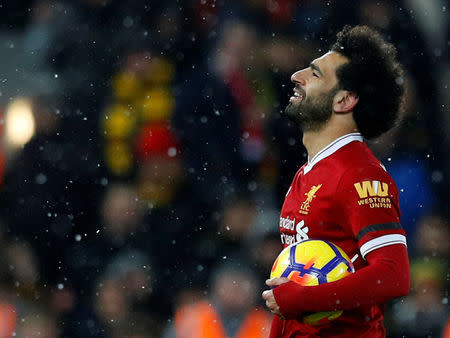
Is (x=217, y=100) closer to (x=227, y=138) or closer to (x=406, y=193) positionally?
(x=227, y=138)

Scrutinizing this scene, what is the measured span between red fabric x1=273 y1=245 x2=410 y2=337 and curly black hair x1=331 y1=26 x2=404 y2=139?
0.53m

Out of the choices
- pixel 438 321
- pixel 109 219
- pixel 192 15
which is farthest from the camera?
pixel 192 15

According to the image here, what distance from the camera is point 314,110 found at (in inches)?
91.6

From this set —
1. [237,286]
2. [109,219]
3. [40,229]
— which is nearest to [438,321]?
[237,286]

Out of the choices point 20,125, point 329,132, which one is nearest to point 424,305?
point 329,132

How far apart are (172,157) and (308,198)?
2211mm

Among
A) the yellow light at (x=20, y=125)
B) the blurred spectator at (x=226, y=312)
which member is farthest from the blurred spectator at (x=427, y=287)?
the yellow light at (x=20, y=125)

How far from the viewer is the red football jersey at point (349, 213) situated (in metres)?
2.03

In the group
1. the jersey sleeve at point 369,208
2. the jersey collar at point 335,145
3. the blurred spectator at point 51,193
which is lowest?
the jersey sleeve at point 369,208

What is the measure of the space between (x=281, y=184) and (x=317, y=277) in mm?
2242

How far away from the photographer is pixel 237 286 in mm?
4012

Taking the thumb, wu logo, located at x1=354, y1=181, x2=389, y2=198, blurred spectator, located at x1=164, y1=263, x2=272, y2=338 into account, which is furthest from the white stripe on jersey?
blurred spectator, located at x1=164, y1=263, x2=272, y2=338

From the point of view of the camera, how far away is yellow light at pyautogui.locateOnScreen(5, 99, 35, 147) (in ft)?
14.6

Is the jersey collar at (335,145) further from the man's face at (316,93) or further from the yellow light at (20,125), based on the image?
the yellow light at (20,125)
